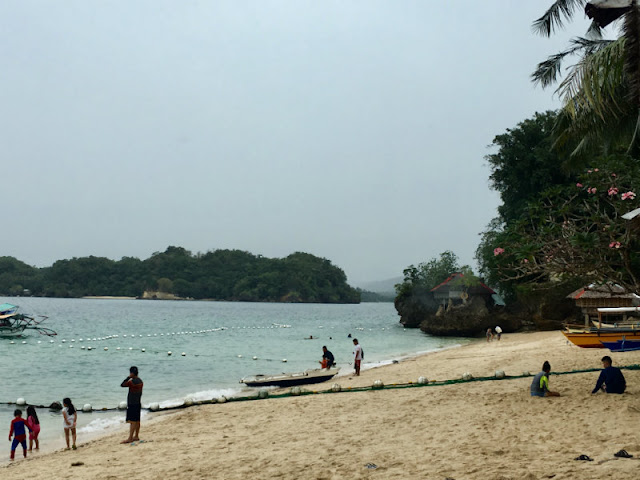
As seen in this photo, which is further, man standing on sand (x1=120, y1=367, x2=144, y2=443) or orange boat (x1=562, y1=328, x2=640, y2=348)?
orange boat (x1=562, y1=328, x2=640, y2=348)

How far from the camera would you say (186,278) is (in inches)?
6959

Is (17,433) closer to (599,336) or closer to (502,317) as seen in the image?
(599,336)

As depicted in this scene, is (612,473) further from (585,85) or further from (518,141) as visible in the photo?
(518,141)

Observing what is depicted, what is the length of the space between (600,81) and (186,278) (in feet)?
569

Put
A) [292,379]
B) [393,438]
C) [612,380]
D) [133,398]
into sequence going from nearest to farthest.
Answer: [393,438] → [612,380] → [133,398] → [292,379]

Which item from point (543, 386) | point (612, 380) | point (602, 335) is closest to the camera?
point (612, 380)

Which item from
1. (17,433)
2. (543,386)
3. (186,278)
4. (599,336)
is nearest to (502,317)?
(599,336)

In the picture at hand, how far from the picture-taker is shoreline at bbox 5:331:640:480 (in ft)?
Result: 23.8

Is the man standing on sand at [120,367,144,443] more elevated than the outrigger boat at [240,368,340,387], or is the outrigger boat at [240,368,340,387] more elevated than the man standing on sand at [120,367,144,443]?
the man standing on sand at [120,367,144,443]

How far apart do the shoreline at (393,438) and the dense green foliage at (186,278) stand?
518 feet

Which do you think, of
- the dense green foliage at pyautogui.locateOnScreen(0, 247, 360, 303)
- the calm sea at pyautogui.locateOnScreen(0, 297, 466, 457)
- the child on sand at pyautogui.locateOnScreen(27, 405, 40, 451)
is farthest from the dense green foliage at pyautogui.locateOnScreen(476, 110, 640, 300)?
the dense green foliage at pyautogui.locateOnScreen(0, 247, 360, 303)

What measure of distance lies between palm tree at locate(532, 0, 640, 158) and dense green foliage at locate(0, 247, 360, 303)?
15687cm

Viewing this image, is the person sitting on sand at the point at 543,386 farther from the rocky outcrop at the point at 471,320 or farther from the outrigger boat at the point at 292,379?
the rocky outcrop at the point at 471,320

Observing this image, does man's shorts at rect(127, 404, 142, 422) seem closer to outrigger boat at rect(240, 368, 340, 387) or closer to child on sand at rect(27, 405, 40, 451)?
child on sand at rect(27, 405, 40, 451)
